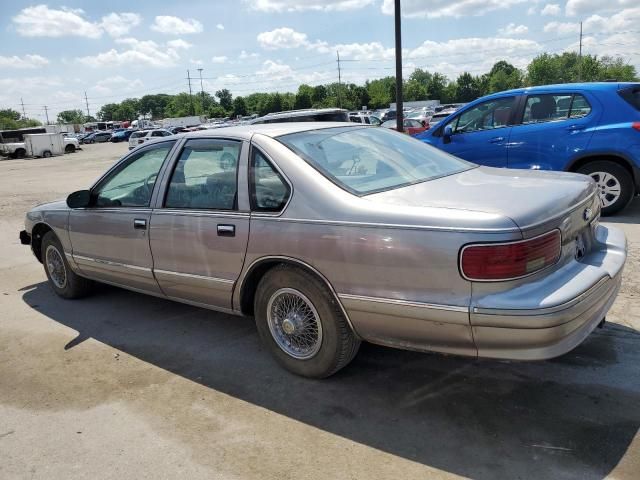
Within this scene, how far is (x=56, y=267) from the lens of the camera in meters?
5.64

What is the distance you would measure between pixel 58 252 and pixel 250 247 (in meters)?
2.89

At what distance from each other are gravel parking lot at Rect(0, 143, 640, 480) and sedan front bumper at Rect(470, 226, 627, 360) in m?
0.50

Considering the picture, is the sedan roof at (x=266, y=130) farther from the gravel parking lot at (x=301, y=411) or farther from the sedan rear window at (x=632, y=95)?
the sedan rear window at (x=632, y=95)

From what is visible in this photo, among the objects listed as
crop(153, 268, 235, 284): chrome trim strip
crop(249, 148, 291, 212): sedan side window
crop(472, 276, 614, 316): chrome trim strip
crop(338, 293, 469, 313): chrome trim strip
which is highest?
crop(249, 148, 291, 212): sedan side window

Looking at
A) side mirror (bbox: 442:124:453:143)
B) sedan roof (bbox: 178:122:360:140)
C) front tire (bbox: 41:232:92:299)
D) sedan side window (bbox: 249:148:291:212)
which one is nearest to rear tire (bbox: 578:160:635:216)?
side mirror (bbox: 442:124:453:143)

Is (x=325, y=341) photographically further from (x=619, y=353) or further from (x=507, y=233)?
(x=619, y=353)

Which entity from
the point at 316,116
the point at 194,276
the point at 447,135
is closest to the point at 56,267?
the point at 194,276

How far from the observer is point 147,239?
425 centimetres

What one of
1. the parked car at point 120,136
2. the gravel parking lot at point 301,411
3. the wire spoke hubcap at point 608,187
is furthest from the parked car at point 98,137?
the gravel parking lot at point 301,411

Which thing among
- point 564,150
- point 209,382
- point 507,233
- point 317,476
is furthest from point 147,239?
point 564,150

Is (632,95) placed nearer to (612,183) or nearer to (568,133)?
(568,133)

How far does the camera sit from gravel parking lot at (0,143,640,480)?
108 inches

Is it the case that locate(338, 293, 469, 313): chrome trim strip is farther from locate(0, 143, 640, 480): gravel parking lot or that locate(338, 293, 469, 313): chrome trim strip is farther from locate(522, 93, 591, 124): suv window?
locate(522, 93, 591, 124): suv window

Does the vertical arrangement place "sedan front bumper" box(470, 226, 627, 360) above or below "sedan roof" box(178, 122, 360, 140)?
below
